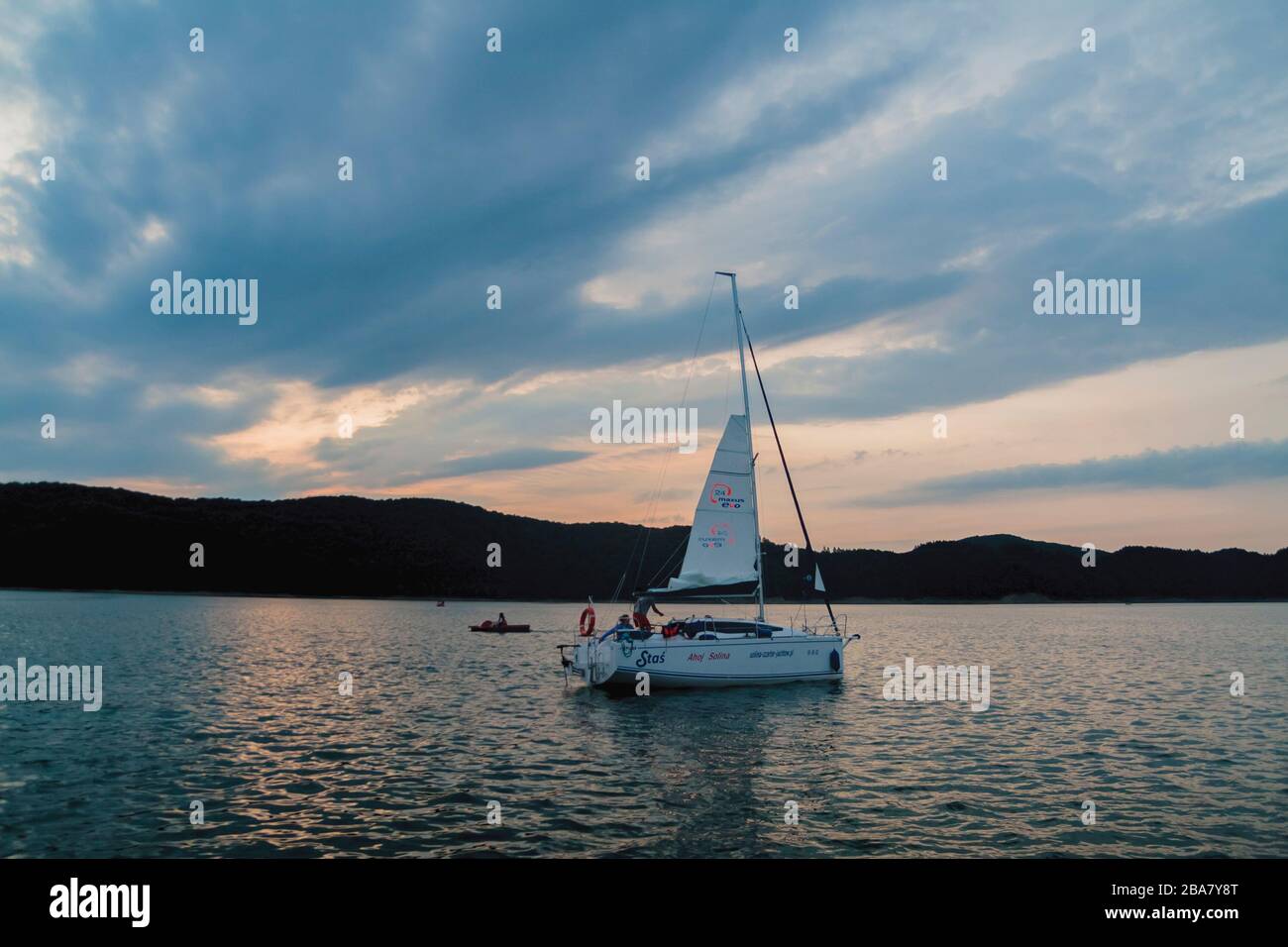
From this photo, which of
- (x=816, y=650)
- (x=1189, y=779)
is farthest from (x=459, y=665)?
(x=1189, y=779)

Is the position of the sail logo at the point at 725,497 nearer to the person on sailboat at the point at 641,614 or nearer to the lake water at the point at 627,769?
the person on sailboat at the point at 641,614

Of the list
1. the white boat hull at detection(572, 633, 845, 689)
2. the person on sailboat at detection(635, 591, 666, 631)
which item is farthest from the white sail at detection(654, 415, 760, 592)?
the white boat hull at detection(572, 633, 845, 689)

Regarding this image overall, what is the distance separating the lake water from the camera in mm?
15961

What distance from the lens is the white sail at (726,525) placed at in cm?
3988

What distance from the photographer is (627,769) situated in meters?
22.5

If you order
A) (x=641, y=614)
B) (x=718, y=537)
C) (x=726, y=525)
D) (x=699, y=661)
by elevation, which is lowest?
(x=699, y=661)

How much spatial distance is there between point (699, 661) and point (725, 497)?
8.30 meters

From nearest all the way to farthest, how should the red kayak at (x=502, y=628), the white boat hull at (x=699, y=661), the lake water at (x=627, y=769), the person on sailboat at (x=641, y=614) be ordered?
the lake water at (x=627, y=769), the white boat hull at (x=699, y=661), the person on sailboat at (x=641, y=614), the red kayak at (x=502, y=628)

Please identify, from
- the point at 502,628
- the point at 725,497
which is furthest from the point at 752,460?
the point at 502,628

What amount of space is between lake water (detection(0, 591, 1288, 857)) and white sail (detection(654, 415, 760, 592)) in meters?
5.91

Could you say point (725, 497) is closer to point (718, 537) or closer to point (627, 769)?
point (718, 537)

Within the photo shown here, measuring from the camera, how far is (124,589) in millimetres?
195875

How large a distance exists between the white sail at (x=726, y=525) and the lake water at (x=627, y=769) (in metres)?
5.91

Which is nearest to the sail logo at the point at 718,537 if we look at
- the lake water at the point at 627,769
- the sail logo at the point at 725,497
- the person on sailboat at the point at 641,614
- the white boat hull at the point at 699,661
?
the sail logo at the point at 725,497
